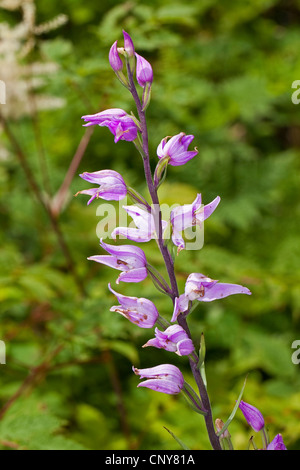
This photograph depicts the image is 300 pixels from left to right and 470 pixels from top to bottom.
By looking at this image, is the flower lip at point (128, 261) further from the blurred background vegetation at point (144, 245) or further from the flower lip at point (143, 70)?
Result: the blurred background vegetation at point (144, 245)

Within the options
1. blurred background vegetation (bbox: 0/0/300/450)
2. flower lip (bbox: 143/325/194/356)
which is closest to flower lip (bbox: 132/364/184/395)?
flower lip (bbox: 143/325/194/356)

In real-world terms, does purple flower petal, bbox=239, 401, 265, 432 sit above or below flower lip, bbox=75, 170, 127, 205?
below

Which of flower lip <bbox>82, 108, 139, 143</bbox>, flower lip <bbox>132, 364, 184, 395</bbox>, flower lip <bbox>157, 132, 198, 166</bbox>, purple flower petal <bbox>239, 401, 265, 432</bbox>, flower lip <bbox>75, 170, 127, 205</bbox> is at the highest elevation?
flower lip <bbox>82, 108, 139, 143</bbox>

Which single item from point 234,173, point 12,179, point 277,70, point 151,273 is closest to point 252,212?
point 234,173

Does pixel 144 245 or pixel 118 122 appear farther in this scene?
pixel 144 245

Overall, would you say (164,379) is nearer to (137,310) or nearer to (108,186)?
(137,310)

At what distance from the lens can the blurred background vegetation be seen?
4.86 feet

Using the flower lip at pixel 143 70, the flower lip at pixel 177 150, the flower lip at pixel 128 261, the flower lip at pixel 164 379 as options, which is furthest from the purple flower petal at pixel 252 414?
the flower lip at pixel 143 70

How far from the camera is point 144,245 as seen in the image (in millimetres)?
1945

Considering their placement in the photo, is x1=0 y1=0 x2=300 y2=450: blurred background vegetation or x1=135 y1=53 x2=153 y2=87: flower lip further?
x1=0 y1=0 x2=300 y2=450: blurred background vegetation

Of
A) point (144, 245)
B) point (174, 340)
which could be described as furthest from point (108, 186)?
point (144, 245)

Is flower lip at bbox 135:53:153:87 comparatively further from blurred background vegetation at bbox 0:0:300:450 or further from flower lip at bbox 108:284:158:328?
blurred background vegetation at bbox 0:0:300:450

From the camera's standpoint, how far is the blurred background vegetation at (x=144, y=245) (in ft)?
4.86

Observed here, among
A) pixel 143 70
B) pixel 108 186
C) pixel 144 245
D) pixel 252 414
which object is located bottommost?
pixel 144 245
